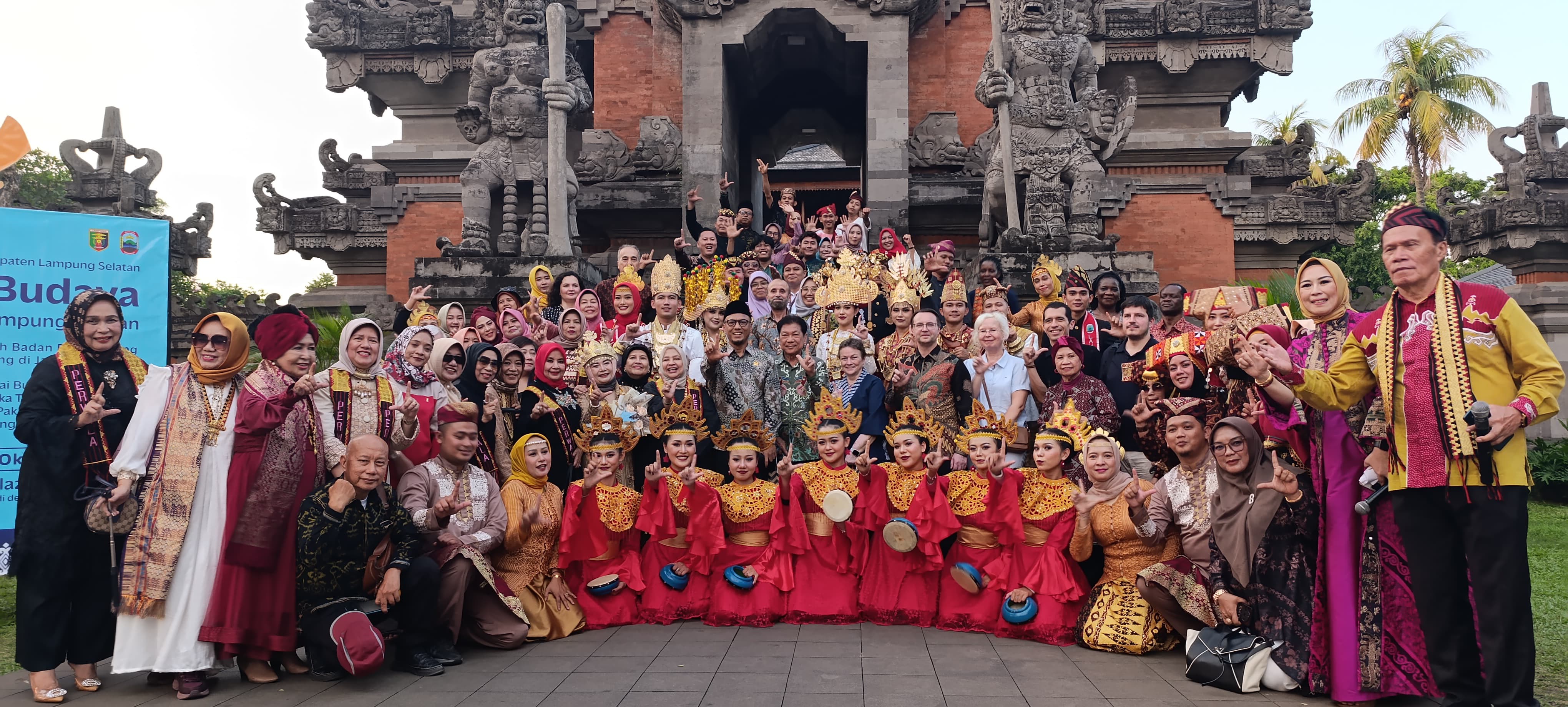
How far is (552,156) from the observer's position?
427 inches

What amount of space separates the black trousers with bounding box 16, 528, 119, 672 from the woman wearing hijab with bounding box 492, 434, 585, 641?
186cm

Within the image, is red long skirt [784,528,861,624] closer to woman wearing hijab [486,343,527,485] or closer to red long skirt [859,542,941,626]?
red long skirt [859,542,941,626]

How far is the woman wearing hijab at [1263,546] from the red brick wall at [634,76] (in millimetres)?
12797

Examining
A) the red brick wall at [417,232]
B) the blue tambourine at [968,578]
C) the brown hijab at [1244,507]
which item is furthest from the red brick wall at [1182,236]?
the brown hijab at [1244,507]

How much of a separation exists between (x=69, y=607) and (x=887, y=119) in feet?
38.9

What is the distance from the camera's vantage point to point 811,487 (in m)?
5.91

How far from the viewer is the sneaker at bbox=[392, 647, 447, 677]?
4.75 m

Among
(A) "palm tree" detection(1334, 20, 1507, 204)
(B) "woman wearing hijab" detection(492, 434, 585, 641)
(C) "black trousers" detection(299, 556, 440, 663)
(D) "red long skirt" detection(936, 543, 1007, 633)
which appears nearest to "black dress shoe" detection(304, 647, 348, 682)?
(C) "black trousers" detection(299, 556, 440, 663)

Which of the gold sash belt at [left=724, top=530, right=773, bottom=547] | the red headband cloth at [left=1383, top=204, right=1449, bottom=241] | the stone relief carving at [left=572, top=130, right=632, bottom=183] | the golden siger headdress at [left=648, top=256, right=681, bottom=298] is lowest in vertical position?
the gold sash belt at [left=724, top=530, right=773, bottom=547]

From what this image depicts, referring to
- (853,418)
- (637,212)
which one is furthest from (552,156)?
(853,418)

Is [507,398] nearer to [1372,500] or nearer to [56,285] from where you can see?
[56,285]

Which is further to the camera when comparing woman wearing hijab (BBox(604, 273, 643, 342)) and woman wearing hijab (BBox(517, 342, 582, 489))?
woman wearing hijab (BBox(604, 273, 643, 342))

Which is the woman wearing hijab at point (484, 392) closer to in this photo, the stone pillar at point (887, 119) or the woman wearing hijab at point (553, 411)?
the woman wearing hijab at point (553, 411)

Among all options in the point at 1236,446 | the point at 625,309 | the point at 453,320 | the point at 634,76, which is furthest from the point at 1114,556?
the point at 634,76
